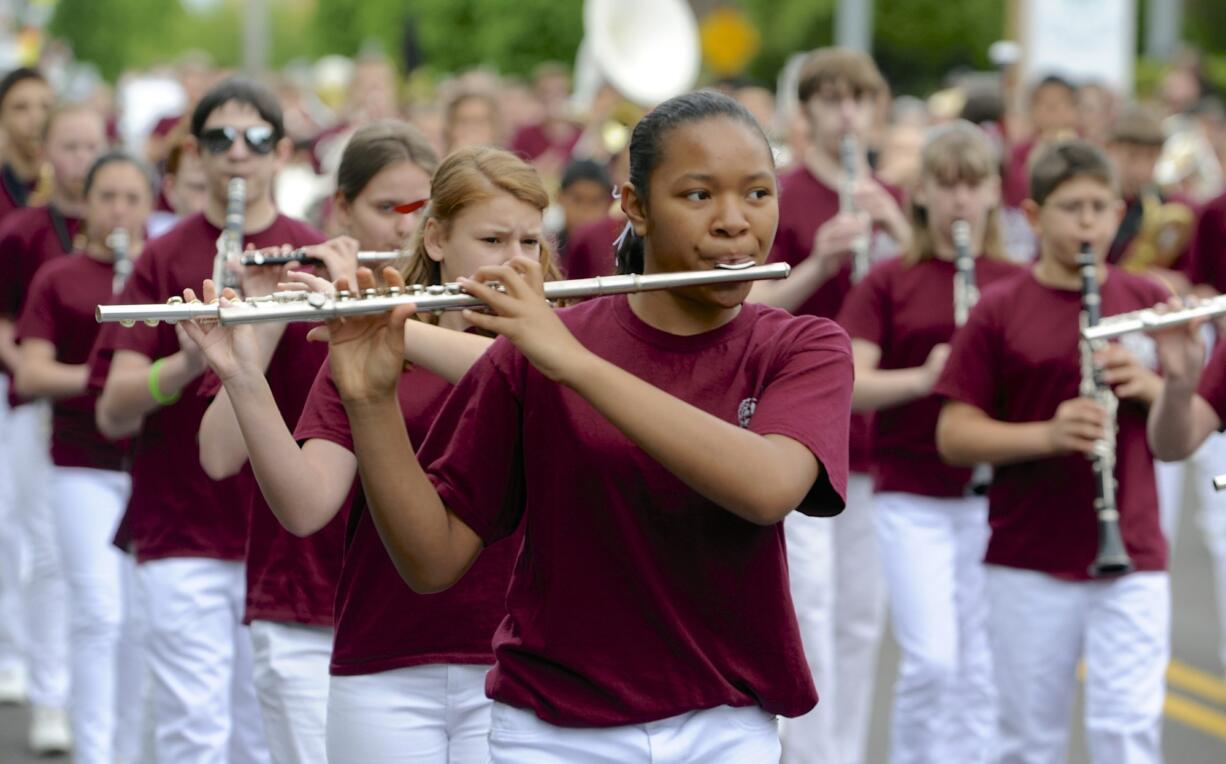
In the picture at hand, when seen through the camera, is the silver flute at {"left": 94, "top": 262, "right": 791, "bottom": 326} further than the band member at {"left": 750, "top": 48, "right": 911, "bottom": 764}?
No

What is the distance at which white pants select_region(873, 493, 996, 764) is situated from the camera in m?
7.23

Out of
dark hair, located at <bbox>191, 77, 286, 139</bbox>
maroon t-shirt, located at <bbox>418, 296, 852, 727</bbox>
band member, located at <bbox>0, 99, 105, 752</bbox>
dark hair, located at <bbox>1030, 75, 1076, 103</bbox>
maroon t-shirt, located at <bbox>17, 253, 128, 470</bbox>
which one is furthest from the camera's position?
dark hair, located at <bbox>1030, 75, 1076, 103</bbox>

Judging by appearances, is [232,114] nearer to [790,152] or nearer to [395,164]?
[395,164]

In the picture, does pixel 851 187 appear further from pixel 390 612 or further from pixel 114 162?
pixel 390 612

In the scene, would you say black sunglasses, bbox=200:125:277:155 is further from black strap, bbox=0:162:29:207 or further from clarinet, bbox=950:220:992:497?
Answer: black strap, bbox=0:162:29:207

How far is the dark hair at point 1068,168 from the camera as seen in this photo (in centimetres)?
662

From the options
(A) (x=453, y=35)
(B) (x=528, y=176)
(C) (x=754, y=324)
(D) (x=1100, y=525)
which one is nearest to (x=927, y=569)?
(D) (x=1100, y=525)

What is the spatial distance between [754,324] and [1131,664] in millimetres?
2811

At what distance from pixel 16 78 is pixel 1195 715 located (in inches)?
248

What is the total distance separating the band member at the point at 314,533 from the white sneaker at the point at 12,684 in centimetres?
430

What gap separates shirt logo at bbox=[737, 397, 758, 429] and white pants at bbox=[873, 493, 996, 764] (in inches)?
147

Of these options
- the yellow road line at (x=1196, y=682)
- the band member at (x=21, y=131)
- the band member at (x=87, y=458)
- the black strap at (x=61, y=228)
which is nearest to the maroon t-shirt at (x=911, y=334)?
the yellow road line at (x=1196, y=682)

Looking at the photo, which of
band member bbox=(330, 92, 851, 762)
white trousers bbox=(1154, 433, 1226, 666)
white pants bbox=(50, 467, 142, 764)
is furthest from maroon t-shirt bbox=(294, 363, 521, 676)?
white trousers bbox=(1154, 433, 1226, 666)

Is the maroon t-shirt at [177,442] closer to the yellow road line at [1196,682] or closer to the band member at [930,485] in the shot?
the band member at [930,485]
